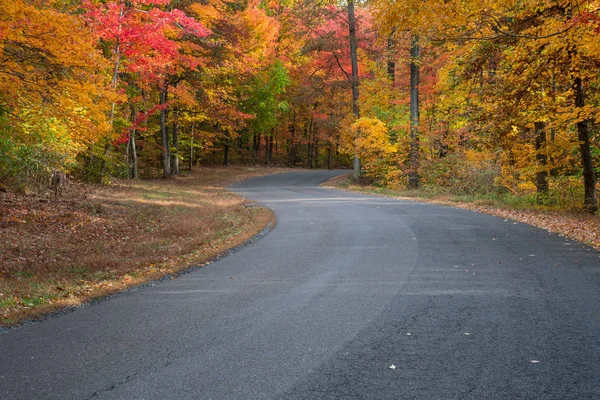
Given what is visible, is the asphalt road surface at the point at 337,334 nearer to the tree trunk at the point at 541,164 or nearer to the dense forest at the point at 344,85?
the dense forest at the point at 344,85

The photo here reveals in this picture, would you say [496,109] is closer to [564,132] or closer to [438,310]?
[564,132]

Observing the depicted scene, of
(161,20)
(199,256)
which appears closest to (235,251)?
(199,256)

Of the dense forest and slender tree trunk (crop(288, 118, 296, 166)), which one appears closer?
the dense forest

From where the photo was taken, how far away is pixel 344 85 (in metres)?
28.7

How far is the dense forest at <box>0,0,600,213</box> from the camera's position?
934 centimetres

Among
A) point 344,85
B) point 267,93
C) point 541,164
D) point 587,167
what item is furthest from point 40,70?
point 267,93

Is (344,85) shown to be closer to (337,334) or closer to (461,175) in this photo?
(461,175)

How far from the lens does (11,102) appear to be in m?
10.3

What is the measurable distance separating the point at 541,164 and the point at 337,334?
14.4 metres

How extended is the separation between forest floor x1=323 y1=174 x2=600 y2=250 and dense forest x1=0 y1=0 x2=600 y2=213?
134 cm

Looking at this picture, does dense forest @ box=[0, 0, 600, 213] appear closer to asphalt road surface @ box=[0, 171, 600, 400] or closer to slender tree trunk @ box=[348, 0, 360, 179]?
slender tree trunk @ box=[348, 0, 360, 179]

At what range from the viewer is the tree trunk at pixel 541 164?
626 inches

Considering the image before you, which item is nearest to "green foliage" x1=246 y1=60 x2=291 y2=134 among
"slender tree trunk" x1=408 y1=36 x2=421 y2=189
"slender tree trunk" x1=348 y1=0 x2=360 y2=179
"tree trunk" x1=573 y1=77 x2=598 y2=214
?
"slender tree trunk" x1=348 y1=0 x2=360 y2=179

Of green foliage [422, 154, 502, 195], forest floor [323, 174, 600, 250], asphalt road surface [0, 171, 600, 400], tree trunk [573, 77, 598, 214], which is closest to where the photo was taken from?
asphalt road surface [0, 171, 600, 400]
